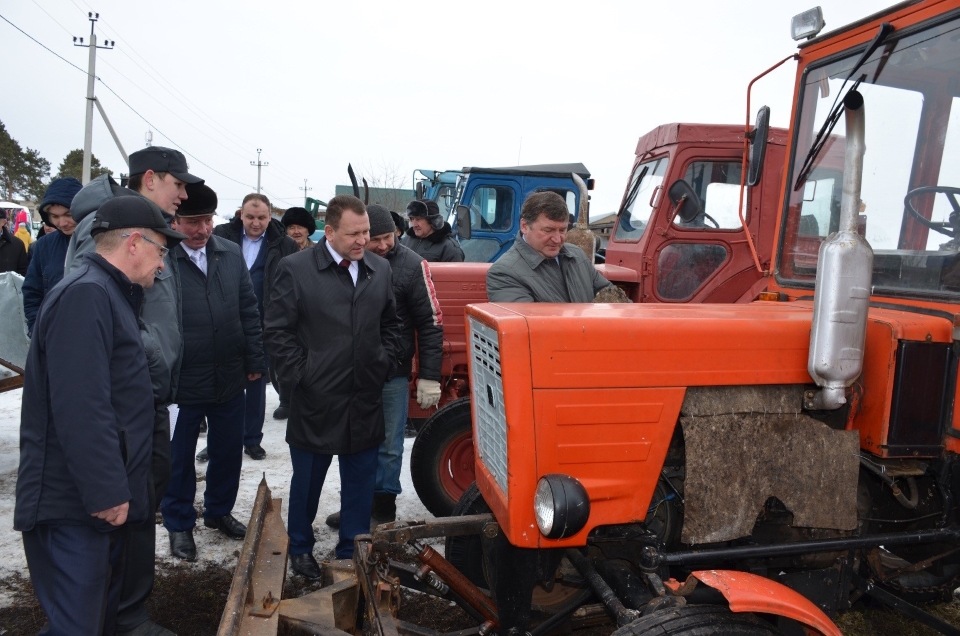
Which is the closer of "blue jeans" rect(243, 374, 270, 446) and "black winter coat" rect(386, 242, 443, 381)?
"black winter coat" rect(386, 242, 443, 381)

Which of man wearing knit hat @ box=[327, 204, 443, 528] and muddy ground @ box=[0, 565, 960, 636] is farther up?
man wearing knit hat @ box=[327, 204, 443, 528]

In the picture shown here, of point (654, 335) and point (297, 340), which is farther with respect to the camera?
point (297, 340)

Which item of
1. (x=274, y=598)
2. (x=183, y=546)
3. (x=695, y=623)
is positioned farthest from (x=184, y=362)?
(x=695, y=623)

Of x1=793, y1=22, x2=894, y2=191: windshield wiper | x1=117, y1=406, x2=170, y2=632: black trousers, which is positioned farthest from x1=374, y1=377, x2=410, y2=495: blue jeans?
x1=793, y1=22, x2=894, y2=191: windshield wiper

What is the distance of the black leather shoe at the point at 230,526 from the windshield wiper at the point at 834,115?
3.37 m

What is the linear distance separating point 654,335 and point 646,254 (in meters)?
3.19

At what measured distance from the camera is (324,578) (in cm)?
278

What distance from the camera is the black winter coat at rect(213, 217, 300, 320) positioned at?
502 centimetres

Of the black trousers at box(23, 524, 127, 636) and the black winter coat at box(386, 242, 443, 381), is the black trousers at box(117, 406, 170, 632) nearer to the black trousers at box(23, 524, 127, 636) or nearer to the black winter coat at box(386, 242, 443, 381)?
the black trousers at box(23, 524, 127, 636)

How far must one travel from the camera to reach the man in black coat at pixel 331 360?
3344mm

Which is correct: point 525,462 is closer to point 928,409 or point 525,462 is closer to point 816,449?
point 816,449

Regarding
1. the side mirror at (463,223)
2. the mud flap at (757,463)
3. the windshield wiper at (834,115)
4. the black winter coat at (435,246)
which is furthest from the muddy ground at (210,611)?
the side mirror at (463,223)

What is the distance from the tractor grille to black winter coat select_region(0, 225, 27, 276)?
575 cm

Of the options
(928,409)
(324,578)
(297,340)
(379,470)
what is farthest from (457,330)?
(928,409)
